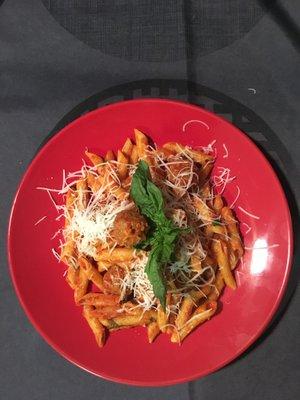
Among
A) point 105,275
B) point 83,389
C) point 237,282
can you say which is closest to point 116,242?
point 105,275

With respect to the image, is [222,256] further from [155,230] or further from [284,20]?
[284,20]

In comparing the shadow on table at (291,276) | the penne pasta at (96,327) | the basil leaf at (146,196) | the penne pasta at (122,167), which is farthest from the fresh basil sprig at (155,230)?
the shadow on table at (291,276)

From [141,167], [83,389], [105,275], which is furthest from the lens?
[83,389]

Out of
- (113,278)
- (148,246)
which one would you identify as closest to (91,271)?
(113,278)

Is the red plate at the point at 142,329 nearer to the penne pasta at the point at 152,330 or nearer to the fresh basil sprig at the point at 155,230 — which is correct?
the penne pasta at the point at 152,330

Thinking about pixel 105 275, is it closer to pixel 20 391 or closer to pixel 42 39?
pixel 20 391

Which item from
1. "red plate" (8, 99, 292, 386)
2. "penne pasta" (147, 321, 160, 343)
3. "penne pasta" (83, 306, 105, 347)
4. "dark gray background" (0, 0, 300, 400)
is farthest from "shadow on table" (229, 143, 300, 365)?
"penne pasta" (83, 306, 105, 347)

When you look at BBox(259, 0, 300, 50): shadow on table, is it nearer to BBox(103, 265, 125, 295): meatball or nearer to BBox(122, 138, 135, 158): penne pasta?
BBox(122, 138, 135, 158): penne pasta
